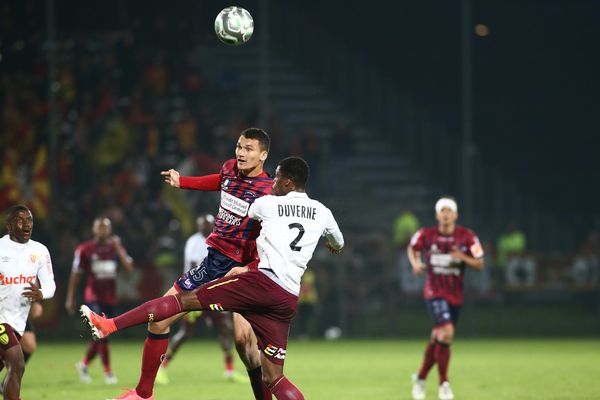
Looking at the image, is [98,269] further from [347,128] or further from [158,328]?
[347,128]

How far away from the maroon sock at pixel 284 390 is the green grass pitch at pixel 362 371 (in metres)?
3.74

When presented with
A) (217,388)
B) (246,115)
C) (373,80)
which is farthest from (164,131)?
(217,388)

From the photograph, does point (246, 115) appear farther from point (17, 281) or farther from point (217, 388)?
point (17, 281)

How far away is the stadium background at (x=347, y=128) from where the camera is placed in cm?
2400

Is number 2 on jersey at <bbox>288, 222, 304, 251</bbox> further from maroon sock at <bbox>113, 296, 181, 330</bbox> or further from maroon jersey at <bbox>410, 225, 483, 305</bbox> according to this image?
maroon jersey at <bbox>410, 225, 483, 305</bbox>

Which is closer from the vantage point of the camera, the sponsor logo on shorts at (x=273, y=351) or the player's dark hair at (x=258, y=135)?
the sponsor logo on shorts at (x=273, y=351)

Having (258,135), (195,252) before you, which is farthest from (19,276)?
(195,252)

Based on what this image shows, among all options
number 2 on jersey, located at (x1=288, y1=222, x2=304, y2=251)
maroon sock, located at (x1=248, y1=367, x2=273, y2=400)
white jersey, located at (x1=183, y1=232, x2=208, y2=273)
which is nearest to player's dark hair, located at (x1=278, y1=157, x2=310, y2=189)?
number 2 on jersey, located at (x1=288, y1=222, x2=304, y2=251)

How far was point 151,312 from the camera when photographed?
8.84 m

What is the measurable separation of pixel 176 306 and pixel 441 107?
844 inches

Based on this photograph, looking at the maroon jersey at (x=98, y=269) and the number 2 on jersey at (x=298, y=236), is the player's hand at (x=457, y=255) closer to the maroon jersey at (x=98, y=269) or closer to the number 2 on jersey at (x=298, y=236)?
the number 2 on jersey at (x=298, y=236)

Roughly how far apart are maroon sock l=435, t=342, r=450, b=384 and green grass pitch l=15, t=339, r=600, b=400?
349mm

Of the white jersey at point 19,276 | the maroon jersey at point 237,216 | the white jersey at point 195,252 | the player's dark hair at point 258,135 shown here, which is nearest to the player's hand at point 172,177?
the maroon jersey at point 237,216

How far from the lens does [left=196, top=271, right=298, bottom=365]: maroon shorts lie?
8836 mm
